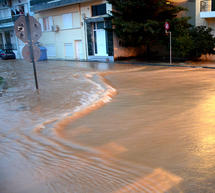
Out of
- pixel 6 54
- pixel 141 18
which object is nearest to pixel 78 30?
pixel 141 18

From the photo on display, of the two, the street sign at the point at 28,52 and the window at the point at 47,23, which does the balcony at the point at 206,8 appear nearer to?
the street sign at the point at 28,52

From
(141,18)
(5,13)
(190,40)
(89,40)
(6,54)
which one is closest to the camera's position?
(190,40)

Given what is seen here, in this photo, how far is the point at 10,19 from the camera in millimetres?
36594

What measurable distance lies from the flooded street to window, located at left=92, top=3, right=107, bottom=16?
15.8m

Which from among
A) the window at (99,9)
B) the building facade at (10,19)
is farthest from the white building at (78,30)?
the building facade at (10,19)

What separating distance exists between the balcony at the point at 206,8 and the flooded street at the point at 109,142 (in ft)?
35.2

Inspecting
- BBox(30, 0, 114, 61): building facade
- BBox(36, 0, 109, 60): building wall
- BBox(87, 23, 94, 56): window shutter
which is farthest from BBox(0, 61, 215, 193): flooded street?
BBox(36, 0, 109, 60): building wall

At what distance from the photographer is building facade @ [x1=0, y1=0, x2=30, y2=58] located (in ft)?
112

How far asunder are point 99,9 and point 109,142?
2099cm

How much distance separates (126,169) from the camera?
13.5 ft

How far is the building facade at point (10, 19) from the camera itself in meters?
34.1

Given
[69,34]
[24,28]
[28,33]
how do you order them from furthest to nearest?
[69,34] → [28,33] → [24,28]

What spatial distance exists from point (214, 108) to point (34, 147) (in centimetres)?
464

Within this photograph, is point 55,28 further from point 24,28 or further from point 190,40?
point 24,28
